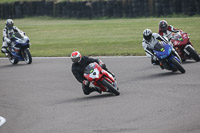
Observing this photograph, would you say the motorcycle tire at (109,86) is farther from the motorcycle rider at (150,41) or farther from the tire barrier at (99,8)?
the tire barrier at (99,8)

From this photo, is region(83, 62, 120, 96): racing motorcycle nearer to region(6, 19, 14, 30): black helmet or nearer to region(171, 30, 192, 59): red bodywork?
region(171, 30, 192, 59): red bodywork

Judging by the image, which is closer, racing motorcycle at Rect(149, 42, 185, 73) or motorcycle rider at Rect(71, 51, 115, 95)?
motorcycle rider at Rect(71, 51, 115, 95)

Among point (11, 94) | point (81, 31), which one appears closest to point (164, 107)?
point (11, 94)

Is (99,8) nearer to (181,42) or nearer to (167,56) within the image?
(181,42)

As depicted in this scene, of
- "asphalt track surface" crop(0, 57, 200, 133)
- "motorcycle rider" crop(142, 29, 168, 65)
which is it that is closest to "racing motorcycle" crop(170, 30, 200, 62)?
"asphalt track surface" crop(0, 57, 200, 133)

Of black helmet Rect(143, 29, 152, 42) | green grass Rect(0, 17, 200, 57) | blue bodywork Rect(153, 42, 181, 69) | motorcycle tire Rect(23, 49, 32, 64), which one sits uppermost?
black helmet Rect(143, 29, 152, 42)

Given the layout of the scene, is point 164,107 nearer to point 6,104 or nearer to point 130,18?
point 6,104

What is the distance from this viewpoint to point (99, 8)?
132 feet

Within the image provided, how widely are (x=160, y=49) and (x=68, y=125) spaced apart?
6.56 metres

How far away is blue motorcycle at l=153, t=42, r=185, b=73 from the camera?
45.6ft

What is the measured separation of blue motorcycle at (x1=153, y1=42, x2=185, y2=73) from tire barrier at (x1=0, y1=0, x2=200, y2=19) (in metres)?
19.6

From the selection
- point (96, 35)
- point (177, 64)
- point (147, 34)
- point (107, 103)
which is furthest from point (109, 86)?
point (96, 35)

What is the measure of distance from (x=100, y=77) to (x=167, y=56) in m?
3.62

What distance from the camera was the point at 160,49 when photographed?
14398 millimetres
